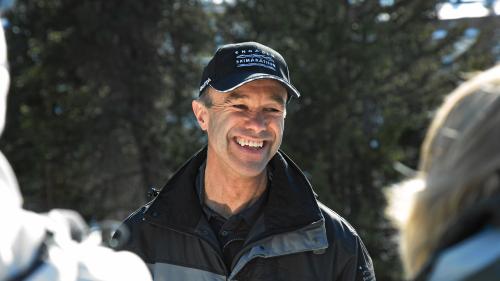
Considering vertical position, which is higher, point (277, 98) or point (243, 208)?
point (277, 98)

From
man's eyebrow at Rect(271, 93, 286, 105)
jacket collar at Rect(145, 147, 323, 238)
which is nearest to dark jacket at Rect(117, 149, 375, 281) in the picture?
jacket collar at Rect(145, 147, 323, 238)

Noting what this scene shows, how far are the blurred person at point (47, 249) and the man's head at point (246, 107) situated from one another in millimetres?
1884

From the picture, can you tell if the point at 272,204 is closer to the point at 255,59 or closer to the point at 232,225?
the point at 232,225

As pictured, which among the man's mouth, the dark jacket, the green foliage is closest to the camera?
the dark jacket

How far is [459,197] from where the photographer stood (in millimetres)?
1106

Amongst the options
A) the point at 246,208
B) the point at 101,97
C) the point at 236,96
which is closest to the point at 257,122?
the point at 236,96

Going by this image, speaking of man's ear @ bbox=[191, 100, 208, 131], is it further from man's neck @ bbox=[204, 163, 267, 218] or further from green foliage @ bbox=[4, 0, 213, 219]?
green foliage @ bbox=[4, 0, 213, 219]

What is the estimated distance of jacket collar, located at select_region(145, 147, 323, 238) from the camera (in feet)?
9.36

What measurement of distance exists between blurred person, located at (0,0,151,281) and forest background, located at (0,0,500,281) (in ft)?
22.3

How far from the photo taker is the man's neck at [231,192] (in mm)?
3027

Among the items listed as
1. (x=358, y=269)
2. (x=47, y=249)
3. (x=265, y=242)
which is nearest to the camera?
(x=47, y=249)

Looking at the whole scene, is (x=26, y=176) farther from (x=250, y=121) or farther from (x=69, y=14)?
(x=250, y=121)

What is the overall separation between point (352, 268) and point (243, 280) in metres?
0.46

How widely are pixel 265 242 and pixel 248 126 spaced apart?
23.3 inches
